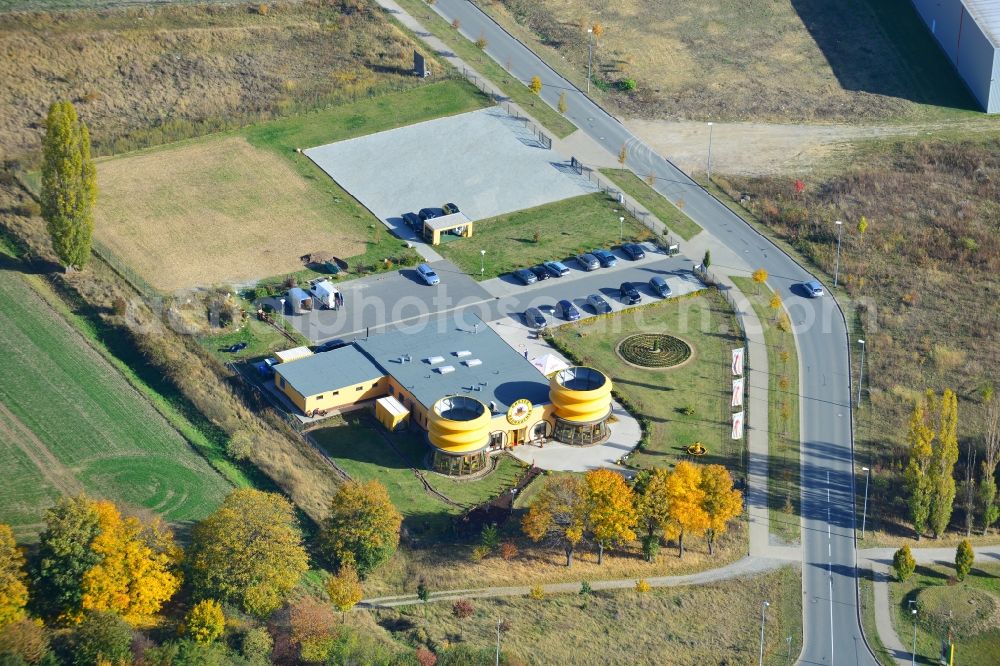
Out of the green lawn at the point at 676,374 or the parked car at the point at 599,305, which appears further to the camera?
the parked car at the point at 599,305

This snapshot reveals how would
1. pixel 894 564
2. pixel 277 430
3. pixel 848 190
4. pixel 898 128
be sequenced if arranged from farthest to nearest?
pixel 898 128 → pixel 848 190 → pixel 277 430 → pixel 894 564

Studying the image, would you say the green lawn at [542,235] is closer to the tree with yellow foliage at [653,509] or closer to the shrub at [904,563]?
the tree with yellow foliage at [653,509]

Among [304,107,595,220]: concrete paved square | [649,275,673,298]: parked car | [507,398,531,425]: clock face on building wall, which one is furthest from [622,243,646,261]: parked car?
[507,398,531,425]: clock face on building wall

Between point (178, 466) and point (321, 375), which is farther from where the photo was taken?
point (321, 375)

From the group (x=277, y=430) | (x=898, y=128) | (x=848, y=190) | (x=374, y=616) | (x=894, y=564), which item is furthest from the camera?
(x=898, y=128)

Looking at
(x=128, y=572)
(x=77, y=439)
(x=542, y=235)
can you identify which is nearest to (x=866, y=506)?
(x=542, y=235)

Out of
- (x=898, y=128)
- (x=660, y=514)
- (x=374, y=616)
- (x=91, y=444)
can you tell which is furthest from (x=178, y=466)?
(x=898, y=128)

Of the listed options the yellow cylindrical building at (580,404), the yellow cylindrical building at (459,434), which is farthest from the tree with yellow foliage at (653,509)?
the yellow cylindrical building at (459,434)

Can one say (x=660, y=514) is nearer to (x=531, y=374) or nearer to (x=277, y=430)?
(x=531, y=374)

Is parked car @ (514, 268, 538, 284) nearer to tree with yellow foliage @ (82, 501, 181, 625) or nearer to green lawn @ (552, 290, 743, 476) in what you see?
green lawn @ (552, 290, 743, 476)
